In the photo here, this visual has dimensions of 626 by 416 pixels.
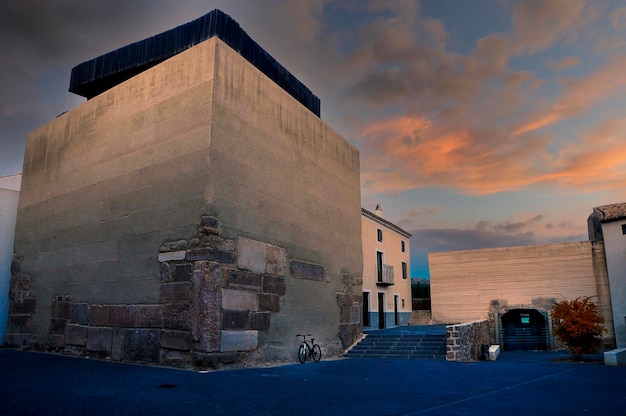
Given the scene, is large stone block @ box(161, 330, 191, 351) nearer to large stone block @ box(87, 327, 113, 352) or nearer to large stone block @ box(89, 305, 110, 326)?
large stone block @ box(87, 327, 113, 352)

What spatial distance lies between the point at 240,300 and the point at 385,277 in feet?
50.6

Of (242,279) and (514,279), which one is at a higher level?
(514,279)

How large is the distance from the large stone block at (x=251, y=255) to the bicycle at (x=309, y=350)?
2.21 meters

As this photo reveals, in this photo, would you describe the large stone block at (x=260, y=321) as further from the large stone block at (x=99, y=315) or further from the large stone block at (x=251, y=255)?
the large stone block at (x=99, y=315)

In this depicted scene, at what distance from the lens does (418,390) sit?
6.70 metres

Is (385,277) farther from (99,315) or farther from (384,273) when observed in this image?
(99,315)

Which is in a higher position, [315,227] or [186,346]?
[315,227]

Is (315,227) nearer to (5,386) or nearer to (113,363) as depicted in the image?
(113,363)

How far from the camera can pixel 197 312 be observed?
823 cm

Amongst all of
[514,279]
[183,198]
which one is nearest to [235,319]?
[183,198]

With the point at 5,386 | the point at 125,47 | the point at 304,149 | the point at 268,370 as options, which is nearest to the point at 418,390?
the point at 268,370

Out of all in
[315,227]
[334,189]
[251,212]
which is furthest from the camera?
[334,189]

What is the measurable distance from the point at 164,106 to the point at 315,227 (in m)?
4.63

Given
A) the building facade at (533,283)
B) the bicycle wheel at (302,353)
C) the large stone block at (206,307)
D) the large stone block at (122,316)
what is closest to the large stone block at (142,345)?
the large stone block at (122,316)
